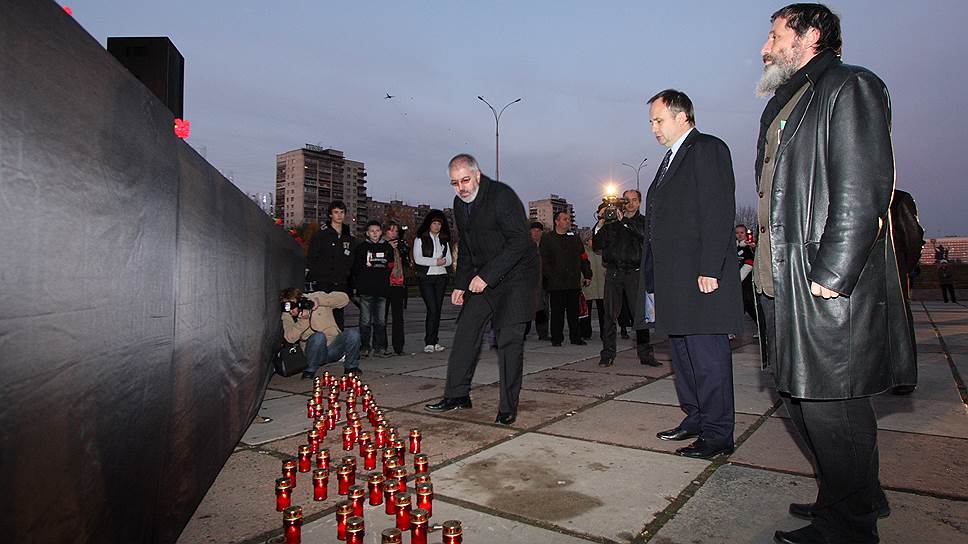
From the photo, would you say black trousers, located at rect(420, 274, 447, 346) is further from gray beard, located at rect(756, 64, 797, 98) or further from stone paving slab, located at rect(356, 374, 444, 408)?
gray beard, located at rect(756, 64, 797, 98)

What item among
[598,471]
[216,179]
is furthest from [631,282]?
[216,179]

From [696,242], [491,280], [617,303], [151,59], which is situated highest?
[151,59]

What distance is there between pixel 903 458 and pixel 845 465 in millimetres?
1429

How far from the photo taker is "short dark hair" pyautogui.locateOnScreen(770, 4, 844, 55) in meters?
2.36

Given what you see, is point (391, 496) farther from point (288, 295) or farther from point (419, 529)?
point (288, 295)

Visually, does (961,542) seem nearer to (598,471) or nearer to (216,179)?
(598,471)

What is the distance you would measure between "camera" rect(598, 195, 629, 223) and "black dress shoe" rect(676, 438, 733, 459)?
153 inches

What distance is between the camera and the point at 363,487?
103 inches

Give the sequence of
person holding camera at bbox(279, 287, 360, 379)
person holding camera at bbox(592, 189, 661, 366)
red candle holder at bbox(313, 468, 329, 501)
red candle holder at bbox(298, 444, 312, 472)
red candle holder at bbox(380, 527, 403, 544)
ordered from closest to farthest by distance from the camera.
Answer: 1. red candle holder at bbox(380, 527, 403, 544)
2. red candle holder at bbox(313, 468, 329, 501)
3. red candle holder at bbox(298, 444, 312, 472)
4. person holding camera at bbox(279, 287, 360, 379)
5. person holding camera at bbox(592, 189, 661, 366)

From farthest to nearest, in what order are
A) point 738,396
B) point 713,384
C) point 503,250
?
point 738,396 → point 503,250 → point 713,384

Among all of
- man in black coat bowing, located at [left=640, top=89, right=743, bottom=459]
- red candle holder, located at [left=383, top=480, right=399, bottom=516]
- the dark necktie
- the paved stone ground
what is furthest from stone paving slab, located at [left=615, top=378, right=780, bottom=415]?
red candle holder, located at [left=383, top=480, right=399, bottom=516]

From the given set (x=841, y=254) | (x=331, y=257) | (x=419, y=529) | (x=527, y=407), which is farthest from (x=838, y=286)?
(x=331, y=257)

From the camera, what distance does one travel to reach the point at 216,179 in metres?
2.86

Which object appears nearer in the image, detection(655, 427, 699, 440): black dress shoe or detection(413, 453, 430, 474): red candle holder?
detection(413, 453, 430, 474): red candle holder
